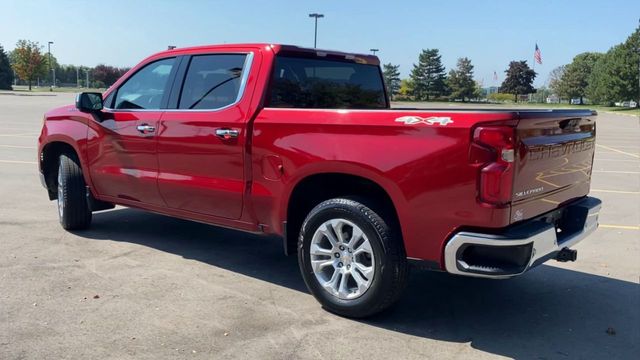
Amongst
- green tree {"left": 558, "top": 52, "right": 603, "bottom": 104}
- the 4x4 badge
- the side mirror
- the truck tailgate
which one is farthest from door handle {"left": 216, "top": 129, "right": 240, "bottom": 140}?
green tree {"left": 558, "top": 52, "right": 603, "bottom": 104}

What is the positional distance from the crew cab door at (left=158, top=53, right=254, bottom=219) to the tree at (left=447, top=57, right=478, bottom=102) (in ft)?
297

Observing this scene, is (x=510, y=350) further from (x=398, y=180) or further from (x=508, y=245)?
(x=398, y=180)

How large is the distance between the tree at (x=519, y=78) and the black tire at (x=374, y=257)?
112807mm

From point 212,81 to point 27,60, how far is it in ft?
289

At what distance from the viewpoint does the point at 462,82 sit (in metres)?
93.1

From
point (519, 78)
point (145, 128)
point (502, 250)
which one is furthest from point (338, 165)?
point (519, 78)

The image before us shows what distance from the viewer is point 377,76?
5.82m

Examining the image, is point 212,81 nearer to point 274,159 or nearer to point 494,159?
point 274,159

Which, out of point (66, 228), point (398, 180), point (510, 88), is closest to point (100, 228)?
point (66, 228)

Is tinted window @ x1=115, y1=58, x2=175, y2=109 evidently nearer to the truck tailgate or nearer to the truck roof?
the truck roof

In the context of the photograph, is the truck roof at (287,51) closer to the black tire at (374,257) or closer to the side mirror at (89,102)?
the side mirror at (89,102)

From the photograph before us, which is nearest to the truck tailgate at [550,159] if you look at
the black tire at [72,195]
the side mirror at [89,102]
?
the side mirror at [89,102]

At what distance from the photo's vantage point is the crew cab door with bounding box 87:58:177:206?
17.6ft

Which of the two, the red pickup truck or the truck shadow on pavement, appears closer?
the red pickup truck
